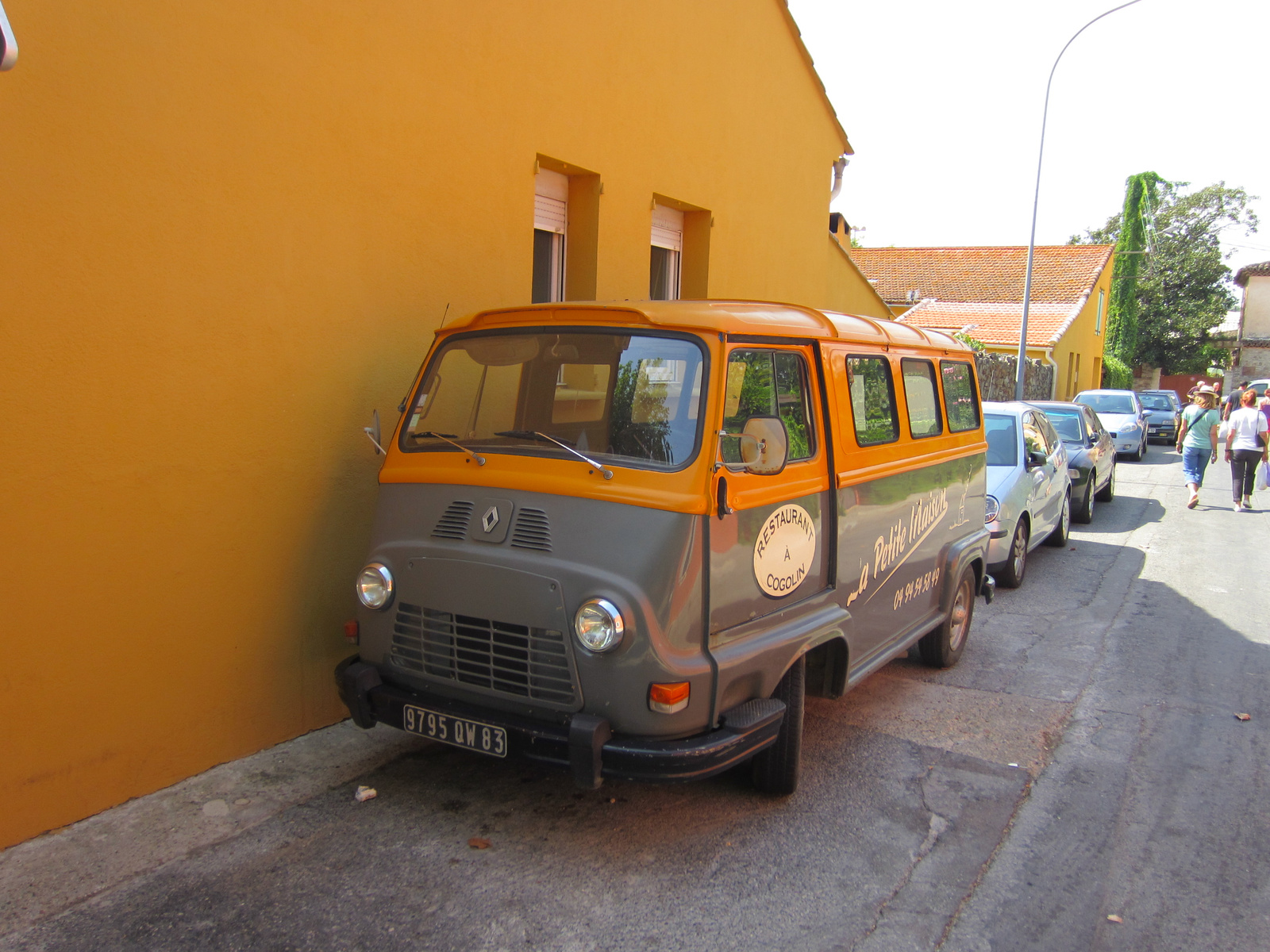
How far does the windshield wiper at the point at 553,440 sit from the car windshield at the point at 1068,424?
10629 mm

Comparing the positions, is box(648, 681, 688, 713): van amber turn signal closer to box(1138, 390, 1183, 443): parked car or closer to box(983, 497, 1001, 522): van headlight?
box(983, 497, 1001, 522): van headlight

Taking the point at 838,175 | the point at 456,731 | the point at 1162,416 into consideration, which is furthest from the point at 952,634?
the point at 1162,416

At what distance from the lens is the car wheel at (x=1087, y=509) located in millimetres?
12320

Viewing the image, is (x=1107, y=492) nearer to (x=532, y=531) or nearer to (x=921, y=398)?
(x=921, y=398)

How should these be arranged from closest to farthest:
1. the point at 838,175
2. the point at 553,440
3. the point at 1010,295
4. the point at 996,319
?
the point at 553,440 < the point at 838,175 < the point at 996,319 < the point at 1010,295

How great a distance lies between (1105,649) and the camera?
6.82 metres

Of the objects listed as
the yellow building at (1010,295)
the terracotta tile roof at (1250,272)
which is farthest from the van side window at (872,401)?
the terracotta tile roof at (1250,272)

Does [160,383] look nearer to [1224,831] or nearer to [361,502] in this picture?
[361,502]

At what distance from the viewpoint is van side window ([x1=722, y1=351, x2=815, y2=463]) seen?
394 centimetres

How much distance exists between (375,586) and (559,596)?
96cm

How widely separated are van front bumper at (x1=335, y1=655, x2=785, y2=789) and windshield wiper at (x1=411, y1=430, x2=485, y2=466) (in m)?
1.02

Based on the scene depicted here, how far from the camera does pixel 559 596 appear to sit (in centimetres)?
363

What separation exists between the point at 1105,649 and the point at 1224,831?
2.81 m

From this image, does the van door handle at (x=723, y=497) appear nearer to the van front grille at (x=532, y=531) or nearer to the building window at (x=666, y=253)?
the van front grille at (x=532, y=531)
